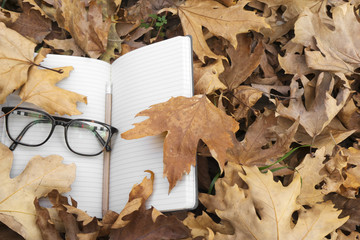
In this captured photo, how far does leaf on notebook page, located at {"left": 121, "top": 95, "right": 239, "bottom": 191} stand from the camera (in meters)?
1.05

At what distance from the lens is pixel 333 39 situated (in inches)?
51.4

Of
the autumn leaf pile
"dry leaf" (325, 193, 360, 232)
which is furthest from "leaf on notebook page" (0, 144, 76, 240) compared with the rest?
"dry leaf" (325, 193, 360, 232)

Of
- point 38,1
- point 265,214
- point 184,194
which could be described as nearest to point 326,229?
point 265,214

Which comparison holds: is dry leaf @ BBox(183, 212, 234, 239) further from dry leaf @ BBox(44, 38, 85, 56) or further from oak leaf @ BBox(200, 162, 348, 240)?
dry leaf @ BBox(44, 38, 85, 56)

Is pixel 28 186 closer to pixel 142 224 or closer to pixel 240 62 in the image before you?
pixel 142 224

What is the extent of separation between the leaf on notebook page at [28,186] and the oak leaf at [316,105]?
72cm

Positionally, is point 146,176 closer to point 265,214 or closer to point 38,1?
point 265,214

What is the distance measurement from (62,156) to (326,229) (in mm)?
805

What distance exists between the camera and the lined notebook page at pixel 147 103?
3.50 ft

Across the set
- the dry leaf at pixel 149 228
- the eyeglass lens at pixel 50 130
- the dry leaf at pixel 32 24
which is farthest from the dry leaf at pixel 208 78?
the dry leaf at pixel 32 24

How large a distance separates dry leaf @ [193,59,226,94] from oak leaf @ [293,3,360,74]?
0.31 meters

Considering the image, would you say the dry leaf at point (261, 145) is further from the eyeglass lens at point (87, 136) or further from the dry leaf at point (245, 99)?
the eyeglass lens at point (87, 136)

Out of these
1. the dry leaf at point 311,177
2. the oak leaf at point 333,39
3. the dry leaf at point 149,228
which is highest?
the oak leaf at point 333,39

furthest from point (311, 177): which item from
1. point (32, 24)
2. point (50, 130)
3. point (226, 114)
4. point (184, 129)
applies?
point (32, 24)
